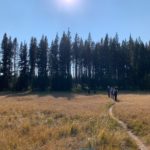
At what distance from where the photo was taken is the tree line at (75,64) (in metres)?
96.3

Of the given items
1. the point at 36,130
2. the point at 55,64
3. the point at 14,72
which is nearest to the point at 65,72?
the point at 55,64

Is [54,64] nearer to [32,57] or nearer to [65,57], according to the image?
[65,57]

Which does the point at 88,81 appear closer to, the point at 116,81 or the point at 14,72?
the point at 116,81

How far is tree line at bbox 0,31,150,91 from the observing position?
316 ft

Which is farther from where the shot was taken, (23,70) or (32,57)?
(32,57)

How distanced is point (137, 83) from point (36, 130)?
79772 millimetres

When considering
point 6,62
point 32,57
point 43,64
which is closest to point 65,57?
point 43,64

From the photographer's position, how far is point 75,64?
108 m

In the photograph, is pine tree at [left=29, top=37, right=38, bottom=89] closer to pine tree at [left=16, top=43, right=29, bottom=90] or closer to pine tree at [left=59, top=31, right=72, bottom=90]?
pine tree at [left=16, top=43, right=29, bottom=90]

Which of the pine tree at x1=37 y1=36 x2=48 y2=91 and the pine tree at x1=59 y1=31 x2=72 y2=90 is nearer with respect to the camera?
the pine tree at x1=37 y1=36 x2=48 y2=91

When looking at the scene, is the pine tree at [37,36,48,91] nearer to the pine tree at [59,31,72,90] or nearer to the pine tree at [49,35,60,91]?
the pine tree at [49,35,60,91]

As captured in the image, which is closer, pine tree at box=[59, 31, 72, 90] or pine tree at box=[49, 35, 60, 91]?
pine tree at box=[49, 35, 60, 91]

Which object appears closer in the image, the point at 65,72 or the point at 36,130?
the point at 36,130

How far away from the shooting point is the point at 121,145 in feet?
57.1
